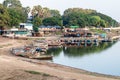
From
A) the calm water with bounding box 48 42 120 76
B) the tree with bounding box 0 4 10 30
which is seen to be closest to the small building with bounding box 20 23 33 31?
the tree with bounding box 0 4 10 30

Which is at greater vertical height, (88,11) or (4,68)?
(88,11)

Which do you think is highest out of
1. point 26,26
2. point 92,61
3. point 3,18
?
point 3,18

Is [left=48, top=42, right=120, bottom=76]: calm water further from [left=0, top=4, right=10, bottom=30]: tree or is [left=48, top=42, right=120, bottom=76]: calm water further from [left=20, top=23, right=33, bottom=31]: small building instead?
[left=20, top=23, right=33, bottom=31]: small building

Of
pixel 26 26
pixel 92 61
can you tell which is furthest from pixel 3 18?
pixel 92 61

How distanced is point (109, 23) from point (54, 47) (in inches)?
3566

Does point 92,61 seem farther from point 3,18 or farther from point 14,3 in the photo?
point 14,3

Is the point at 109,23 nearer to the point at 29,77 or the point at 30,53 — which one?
the point at 30,53

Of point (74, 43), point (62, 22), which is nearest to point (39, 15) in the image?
point (62, 22)

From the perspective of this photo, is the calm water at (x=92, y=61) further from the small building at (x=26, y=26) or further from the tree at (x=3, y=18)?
the small building at (x=26, y=26)

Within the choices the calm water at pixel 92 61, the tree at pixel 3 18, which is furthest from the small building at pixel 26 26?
the calm water at pixel 92 61

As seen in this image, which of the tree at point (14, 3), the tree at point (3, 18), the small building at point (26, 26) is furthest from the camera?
the tree at point (14, 3)

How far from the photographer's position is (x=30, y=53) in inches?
1893

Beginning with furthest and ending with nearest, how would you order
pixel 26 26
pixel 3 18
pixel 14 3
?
pixel 14 3 → pixel 26 26 → pixel 3 18

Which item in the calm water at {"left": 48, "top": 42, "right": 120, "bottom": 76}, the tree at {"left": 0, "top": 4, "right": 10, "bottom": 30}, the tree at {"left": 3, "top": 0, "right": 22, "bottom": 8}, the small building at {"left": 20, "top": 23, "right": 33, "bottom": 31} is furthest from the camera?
the tree at {"left": 3, "top": 0, "right": 22, "bottom": 8}
